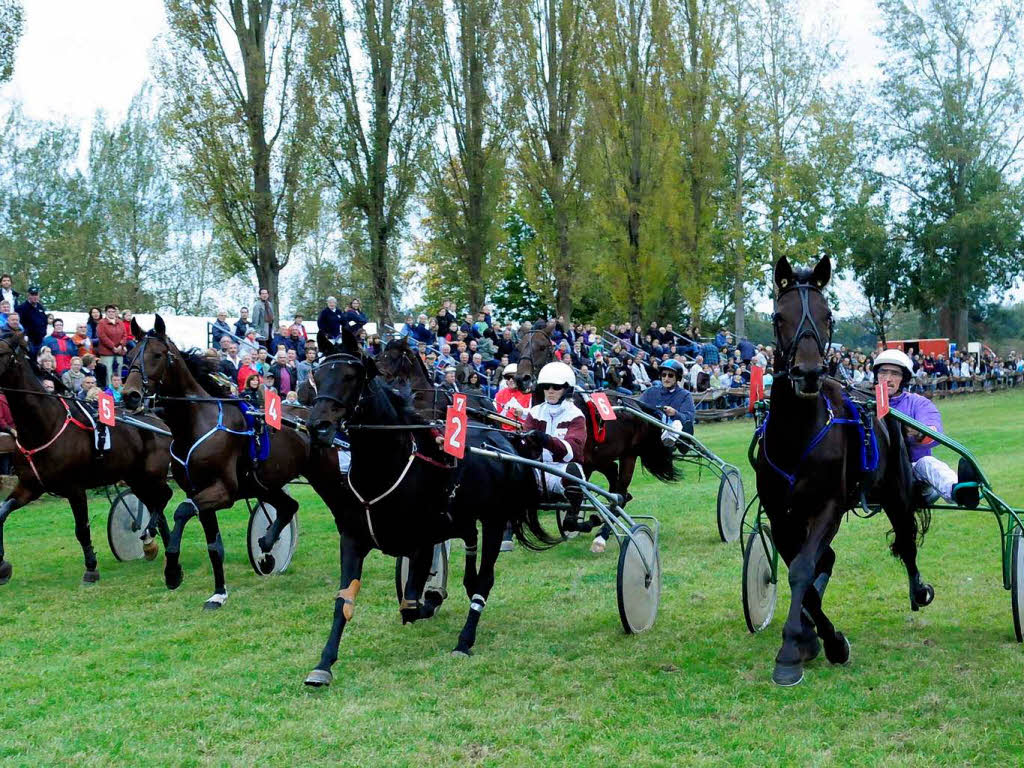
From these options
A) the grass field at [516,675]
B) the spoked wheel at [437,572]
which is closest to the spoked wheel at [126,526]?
the grass field at [516,675]

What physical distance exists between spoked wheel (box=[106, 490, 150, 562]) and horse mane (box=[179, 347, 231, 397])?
6.22 feet

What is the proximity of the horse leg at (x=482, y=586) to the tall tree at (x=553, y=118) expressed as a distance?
63.2 ft

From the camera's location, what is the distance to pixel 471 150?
23.6m

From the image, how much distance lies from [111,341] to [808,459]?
11900 mm

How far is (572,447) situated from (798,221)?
107 ft

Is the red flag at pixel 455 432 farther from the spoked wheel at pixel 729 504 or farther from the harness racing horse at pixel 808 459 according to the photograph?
the spoked wheel at pixel 729 504

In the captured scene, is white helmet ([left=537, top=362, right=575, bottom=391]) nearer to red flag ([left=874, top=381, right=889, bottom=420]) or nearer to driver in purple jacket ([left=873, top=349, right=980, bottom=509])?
driver in purple jacket ([left=873, top=349, right=980, bottom=509])

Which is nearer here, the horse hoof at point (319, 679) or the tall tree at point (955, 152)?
the horse hoof at point (319, 679)

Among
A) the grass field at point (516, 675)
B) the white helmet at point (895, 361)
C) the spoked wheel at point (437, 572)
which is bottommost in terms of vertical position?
the grass field at point (516, 675)

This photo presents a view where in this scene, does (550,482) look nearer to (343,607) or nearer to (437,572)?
(437,572)

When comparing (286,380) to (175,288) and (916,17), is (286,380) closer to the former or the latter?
(175,288)

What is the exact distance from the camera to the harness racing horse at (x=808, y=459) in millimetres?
4945

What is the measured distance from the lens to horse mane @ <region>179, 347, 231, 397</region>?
26.8ft

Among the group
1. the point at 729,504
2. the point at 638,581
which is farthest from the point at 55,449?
the point at 729,504
